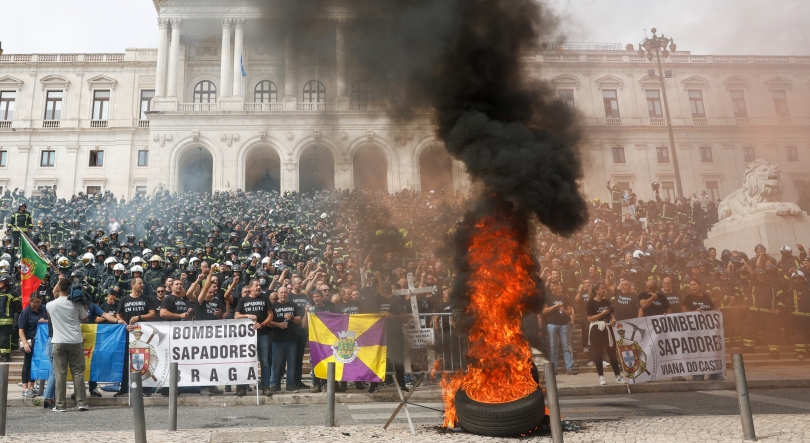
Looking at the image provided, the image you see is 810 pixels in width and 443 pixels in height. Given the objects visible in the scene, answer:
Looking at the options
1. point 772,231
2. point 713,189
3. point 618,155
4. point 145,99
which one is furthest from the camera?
point 145,99

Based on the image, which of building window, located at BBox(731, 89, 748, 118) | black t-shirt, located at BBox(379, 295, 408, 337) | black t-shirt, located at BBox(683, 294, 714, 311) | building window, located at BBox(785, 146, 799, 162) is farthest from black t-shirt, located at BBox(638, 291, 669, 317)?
building window, located at BBox(731, 89, 748, 118)

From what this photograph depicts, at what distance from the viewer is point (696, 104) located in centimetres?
3562

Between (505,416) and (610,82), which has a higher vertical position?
(610,82)

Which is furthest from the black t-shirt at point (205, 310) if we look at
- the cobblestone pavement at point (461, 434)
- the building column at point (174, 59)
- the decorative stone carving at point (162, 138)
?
the building column at point (174, 59)

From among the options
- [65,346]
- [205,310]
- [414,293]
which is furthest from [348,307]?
[65,346]

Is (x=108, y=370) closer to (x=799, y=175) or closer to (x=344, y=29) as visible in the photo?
(x=344, y=29)

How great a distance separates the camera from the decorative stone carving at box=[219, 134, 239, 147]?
121 feet

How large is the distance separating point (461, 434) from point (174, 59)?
4039cm

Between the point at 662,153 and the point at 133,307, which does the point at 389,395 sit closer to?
the point at 133,307

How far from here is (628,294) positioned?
1003 centimetres

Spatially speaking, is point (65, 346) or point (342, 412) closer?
point (342, 412)

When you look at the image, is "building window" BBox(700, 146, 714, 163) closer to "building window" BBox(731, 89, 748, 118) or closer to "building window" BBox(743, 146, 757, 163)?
"building window" BBox(743, 146, 757, 163)

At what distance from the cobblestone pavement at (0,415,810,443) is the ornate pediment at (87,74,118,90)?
4670cm

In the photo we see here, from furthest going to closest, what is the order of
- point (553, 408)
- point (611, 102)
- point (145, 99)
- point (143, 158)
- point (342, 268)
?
point (145, 99) → point (143, 158) → point (611, 102) → point (342, 268) → point (553, 408)
